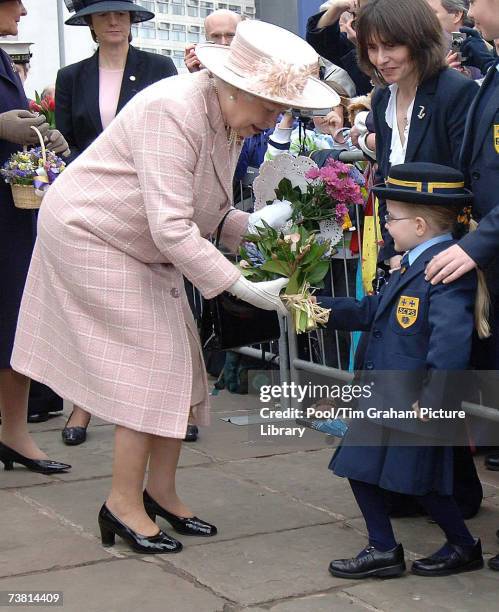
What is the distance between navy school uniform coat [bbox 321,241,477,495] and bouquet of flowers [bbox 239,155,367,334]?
9.8 inches

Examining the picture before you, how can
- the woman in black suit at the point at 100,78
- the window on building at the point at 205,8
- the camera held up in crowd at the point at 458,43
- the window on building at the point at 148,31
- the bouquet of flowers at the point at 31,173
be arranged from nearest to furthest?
the bouquet of flowers at the point at 31,173 → the camera held up in crowd at the point at 458,43 → the woman in black suit at the point at 100,78 → the window on building at the point at 148,31 → the window on building at the point at 205,8

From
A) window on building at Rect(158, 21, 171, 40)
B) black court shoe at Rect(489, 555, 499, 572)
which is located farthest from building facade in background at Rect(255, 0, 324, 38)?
black court shoe at Rect(489, 555, 499, 572)

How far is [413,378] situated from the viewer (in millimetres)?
3551

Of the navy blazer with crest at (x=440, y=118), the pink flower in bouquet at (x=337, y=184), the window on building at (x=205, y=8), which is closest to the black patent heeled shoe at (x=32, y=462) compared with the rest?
the pink flower in bouquet at (x=337, y=184)

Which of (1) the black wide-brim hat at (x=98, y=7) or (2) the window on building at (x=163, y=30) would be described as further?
(2) the window on building at (x=163, y=30)

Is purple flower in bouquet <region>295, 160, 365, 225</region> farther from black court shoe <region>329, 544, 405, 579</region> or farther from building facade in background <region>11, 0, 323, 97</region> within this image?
building facade in background <region>11, 0, 323, 97</region>

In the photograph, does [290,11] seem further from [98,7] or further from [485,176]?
[485,176]

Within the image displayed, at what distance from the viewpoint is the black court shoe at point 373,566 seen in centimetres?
358

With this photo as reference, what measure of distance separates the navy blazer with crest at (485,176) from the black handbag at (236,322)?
2.59ft

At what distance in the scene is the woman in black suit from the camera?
5445mm

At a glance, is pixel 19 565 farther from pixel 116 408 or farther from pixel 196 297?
pixel 196 297

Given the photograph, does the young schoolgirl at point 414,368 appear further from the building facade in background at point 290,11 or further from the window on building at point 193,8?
the window on building at point 193,8

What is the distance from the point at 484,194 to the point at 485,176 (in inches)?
2.4

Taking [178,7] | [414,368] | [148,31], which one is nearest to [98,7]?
[414,368]
